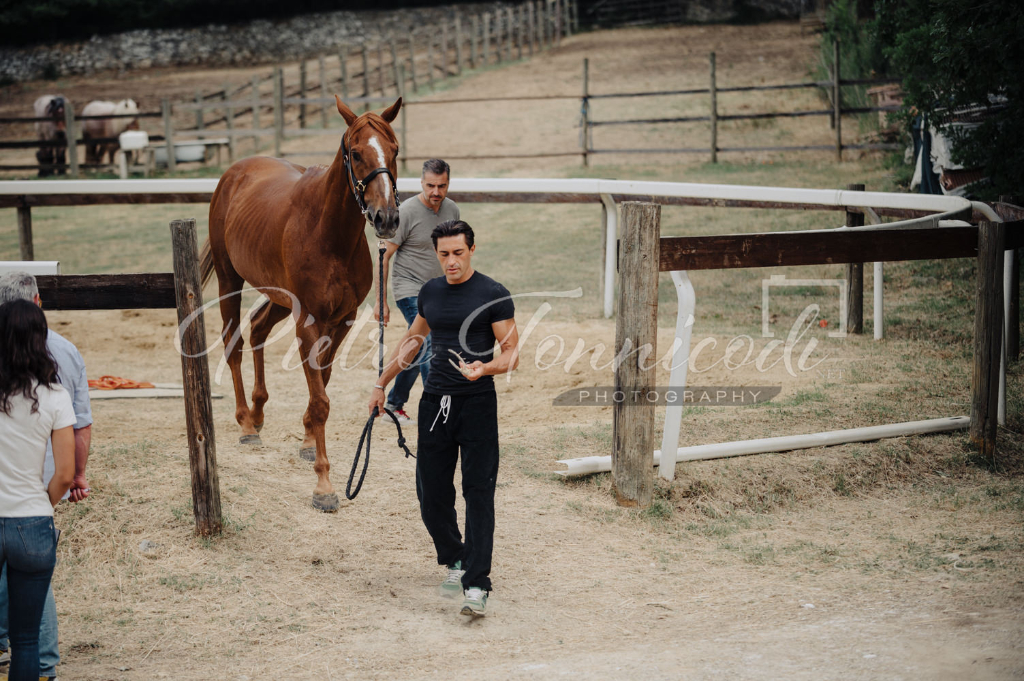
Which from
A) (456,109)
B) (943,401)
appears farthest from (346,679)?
(456,109)

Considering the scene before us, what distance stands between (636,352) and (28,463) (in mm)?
3062

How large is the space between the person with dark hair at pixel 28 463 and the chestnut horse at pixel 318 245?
1979mm

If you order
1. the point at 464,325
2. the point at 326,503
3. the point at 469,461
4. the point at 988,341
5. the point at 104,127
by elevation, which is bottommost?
the point at 326,503

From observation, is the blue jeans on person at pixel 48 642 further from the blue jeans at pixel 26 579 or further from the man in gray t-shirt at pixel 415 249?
the man in gray t-shirt at pixel 415 249

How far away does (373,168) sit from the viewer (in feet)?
16.0

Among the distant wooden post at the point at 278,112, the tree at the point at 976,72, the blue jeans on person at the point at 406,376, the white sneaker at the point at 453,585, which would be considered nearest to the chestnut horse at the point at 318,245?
the blue jeans on person at the point at 406,376

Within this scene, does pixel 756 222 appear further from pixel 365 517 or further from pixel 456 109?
pixel 456 109

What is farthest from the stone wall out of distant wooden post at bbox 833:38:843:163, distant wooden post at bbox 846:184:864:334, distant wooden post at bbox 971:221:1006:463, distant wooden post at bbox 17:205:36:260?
distant wooden post at bbox 971:221:1006:463

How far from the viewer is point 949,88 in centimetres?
875

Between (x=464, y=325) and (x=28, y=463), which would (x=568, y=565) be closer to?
(x=464, y=325)

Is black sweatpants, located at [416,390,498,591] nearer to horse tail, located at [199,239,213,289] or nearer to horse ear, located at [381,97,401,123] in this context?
horse ear, located at [381,97,401,123]

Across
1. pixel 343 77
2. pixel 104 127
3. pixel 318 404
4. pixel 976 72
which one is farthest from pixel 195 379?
pixel 343 77

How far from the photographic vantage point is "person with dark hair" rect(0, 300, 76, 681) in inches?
119

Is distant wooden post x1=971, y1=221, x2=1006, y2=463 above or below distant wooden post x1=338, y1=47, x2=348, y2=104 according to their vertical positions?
below
